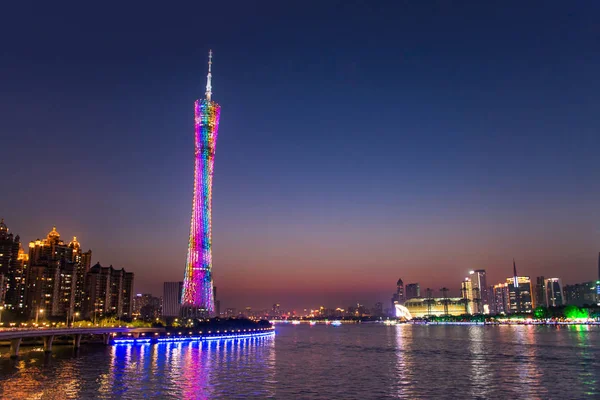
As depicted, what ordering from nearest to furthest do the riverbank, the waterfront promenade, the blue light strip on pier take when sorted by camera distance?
the waterfront promenade, the blue light strip on pier, the riverbank

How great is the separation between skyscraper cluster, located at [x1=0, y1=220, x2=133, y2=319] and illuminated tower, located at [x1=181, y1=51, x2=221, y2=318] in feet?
124

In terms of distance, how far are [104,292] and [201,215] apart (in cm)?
7589

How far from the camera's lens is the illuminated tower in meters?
98.9

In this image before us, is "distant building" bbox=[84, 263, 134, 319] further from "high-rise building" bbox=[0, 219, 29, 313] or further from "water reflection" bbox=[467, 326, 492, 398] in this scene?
"water reflection" bbox=[467, 326, 492, 398]

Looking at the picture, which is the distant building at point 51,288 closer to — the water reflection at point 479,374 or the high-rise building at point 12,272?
the high-rise building at point 12,272

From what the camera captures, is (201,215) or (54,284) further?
(54,284)

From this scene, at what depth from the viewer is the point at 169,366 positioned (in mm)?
54750

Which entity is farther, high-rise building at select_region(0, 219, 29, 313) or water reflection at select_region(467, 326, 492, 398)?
high-rise building at select_region(0, 219, 29, 313)

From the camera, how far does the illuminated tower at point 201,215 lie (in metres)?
98.9

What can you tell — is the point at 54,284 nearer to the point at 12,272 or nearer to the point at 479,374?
the point at 12,272

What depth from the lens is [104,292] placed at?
15925 cm

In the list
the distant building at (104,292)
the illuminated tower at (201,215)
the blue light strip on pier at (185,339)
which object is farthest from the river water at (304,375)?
the distant building at (104,292)

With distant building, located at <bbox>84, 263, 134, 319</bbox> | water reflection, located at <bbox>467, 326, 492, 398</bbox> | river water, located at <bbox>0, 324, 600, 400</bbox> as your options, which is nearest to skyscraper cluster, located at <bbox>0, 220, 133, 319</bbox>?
distant building, located at <bbox>84, 263, 134, 319</bbox>

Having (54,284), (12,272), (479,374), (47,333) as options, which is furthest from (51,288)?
(479,374)
